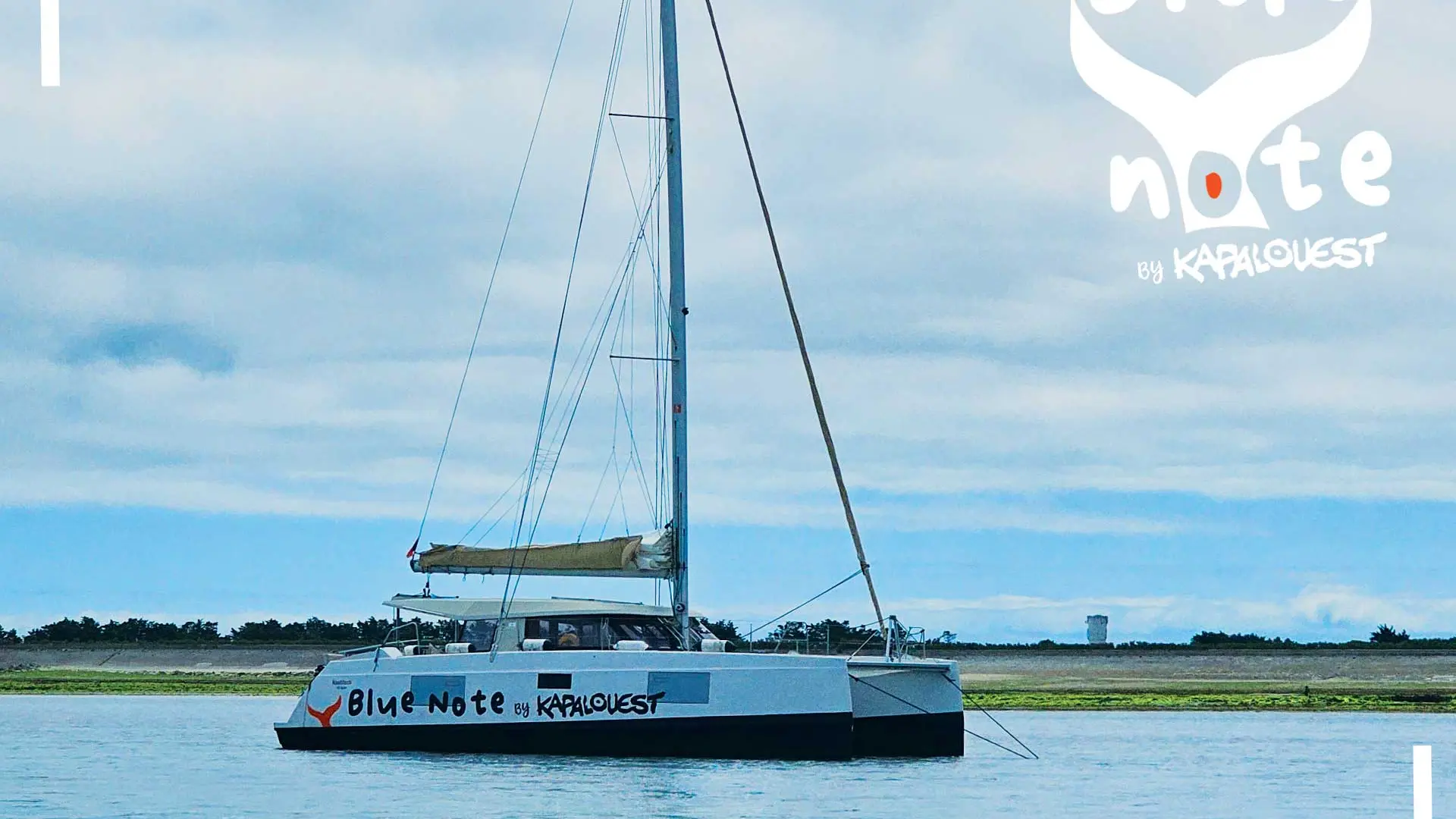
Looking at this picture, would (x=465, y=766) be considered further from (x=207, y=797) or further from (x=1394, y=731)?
(x=1394, y=731)

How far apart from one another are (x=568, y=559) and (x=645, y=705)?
164 inches

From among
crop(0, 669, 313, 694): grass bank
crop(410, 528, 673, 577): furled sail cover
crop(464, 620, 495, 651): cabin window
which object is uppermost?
crop(410, 528, 673, 577): furled sail cover

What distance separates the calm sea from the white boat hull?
360 millimetres

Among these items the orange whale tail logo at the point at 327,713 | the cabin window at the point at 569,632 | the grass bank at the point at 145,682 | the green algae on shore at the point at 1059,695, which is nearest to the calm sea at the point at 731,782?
the orange whale tail logo at the point at 327,713

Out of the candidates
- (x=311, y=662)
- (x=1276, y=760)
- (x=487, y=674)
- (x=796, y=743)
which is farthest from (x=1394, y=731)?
(x=311, y=662)

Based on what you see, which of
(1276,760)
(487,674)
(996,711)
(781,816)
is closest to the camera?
(781,816)

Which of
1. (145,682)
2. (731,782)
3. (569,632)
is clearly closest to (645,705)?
(569,632)

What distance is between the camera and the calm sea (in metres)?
27.6

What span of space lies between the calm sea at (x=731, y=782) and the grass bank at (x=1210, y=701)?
52.2 ft

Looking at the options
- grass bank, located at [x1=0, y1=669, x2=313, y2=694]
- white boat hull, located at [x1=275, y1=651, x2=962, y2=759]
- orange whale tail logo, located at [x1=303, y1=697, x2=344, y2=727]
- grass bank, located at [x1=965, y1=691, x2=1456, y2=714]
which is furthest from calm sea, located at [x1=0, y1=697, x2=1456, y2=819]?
grass bank, located at [x1=0, y1=669, x2=313, y2=694]

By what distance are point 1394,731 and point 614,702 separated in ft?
75.7

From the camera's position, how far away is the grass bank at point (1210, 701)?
198 feet

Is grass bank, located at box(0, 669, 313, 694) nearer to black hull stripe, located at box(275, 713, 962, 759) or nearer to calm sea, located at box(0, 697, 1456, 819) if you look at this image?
calm sea, located at box(0, 697, 1456, 819)

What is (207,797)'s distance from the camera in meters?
29.7
